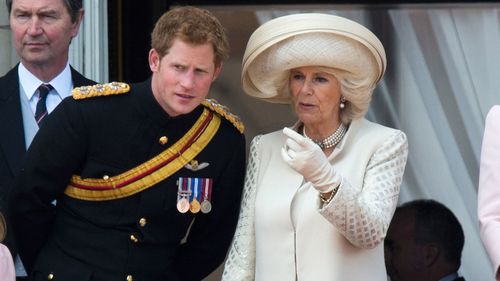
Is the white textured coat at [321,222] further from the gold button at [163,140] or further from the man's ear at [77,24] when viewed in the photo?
the man's ear at [77,24]

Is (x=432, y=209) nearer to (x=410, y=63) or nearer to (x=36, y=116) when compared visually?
(x=410, y=63)

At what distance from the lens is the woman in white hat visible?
5.71m

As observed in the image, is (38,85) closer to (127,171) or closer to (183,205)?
(127,171)

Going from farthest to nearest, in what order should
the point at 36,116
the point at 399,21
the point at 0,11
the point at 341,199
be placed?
the point at 399,21 → the point at 0,11 → the point at 36,116 → the point at 341,199

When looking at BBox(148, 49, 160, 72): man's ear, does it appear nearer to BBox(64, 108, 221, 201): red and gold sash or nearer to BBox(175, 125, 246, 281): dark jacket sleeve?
BBox(64, 108, 221, 201): red and gold sash

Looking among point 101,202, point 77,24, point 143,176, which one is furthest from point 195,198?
point 77,24

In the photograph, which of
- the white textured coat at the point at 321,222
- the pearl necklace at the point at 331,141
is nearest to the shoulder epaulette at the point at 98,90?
the white textured coat at the point at 321,222

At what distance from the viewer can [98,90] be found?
5.91 meters

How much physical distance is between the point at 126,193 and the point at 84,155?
0.19 meters

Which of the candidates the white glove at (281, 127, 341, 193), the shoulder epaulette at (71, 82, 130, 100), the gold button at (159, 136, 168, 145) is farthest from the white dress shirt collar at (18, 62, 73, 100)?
the white glove at (281, 127, 341, 193)

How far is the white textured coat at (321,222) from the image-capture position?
18.6ft

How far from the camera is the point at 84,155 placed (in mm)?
5832

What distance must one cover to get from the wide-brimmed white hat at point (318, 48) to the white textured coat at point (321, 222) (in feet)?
0.68

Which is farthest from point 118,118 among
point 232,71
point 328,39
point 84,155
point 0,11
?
point 232,71
